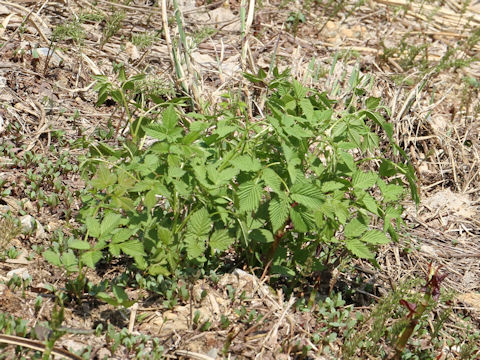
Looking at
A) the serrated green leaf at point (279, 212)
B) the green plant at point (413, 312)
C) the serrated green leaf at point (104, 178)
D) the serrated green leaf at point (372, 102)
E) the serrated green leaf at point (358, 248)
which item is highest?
the serrated green leaf at point (372, 102)

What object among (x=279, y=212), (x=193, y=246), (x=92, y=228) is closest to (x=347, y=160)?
(x=279, y=212)

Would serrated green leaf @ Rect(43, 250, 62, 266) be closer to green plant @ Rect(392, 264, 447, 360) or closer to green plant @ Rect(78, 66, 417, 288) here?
green plant @ Rect(78, 66, 417, 288)

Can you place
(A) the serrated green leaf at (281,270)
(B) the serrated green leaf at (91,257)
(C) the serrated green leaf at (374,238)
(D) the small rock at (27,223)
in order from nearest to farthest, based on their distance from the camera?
1. (B) the serrated green leaf at (91,257)
2. (C) the serrated green leaf at (374,238)
3. (A) the serrated green leaf at (281,270)
4. (D) the small rock at (27,223)

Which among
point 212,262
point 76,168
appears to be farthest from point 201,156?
point 76,168

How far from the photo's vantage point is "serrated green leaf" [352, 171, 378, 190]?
258cm

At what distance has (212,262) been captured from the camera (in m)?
2.95

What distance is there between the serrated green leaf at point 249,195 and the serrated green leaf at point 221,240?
0.25 metres

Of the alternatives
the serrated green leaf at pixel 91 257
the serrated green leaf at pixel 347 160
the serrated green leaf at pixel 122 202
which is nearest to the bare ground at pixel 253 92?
the serrated green leaf at pixel 91 257

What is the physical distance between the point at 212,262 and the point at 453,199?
2.17m

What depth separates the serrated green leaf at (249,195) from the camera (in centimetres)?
238

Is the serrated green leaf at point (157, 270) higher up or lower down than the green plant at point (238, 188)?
lower down

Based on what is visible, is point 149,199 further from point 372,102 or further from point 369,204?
point 372,102

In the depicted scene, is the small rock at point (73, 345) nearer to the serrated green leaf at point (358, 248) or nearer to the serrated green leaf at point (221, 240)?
the serrated green leaf at point (221, 240)

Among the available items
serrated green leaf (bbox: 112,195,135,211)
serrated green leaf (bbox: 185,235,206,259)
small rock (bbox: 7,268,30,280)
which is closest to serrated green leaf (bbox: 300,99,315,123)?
serrated green leaf (bbox: 185,235,206,259)
